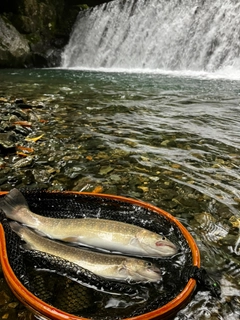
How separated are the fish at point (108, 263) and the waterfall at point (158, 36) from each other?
15197mm

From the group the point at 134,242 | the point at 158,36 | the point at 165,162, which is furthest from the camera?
the point at 158,36

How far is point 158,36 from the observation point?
20.2 m

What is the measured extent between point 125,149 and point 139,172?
0.95m

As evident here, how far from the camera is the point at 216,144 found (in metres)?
5.34

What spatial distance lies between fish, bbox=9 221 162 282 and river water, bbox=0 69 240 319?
36 centimetres

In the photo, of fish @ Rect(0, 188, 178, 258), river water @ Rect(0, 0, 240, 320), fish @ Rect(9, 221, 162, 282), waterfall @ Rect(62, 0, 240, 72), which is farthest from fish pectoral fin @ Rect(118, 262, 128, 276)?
waterfall @ Rect(62, 0, 240, 72)

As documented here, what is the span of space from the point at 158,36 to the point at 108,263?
20.2m

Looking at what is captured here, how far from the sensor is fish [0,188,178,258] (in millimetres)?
2475

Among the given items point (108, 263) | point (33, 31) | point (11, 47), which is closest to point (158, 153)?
point (108, 263)

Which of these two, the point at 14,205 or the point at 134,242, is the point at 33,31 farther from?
the point at 134,242

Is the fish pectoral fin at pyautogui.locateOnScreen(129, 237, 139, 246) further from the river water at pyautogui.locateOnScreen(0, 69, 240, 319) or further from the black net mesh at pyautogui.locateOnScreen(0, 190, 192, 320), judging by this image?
the river water at pyautogui.locateOnScreen(0, 69, 240, 319)

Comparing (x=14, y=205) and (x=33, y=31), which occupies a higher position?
(x=33, y=31)

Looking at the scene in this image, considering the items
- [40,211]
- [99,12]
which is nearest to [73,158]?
[40,211]

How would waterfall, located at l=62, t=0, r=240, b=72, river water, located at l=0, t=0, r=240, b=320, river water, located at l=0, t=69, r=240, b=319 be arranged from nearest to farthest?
river water, located at l=0, t=69, r=240, b=319
river water, located at l=0, t=0, r=240, b=320
waterfall, located at l=62, t=0, r=240, b=72
